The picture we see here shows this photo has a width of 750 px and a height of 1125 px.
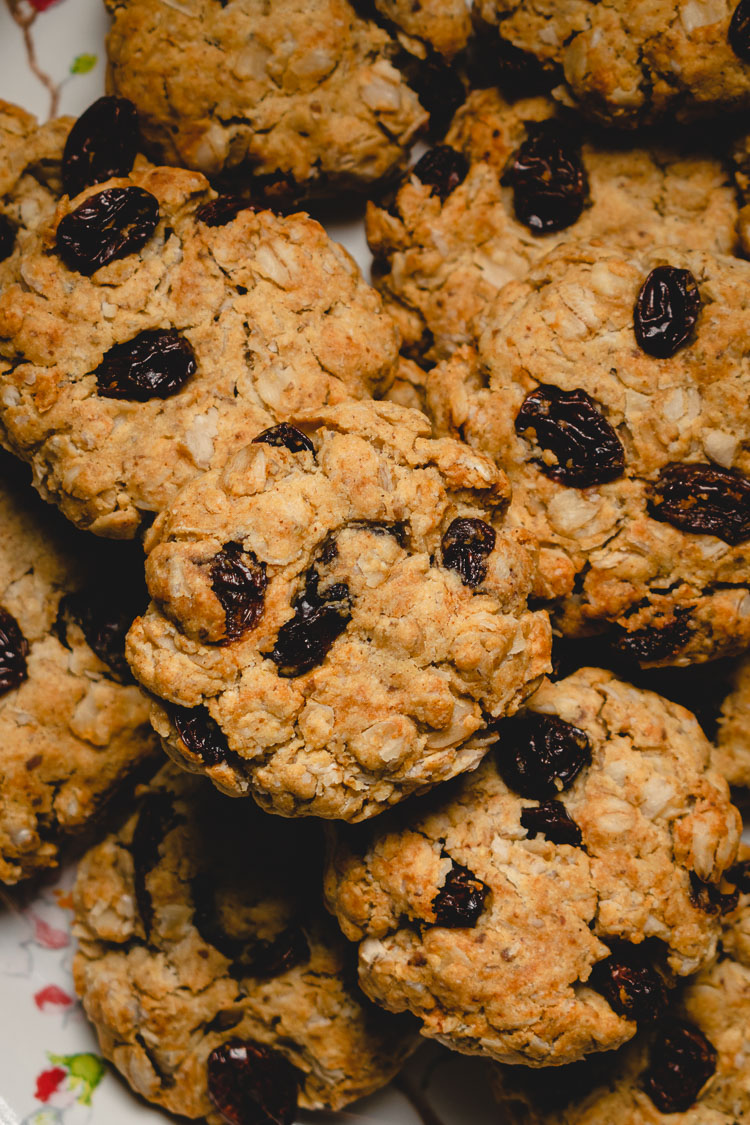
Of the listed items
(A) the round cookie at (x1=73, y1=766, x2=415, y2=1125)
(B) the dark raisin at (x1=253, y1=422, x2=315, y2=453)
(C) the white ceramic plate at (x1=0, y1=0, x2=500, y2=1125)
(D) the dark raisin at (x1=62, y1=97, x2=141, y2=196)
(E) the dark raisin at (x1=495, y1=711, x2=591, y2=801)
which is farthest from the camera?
(C) the white ceramic plate at (x1=0, y1=0, x2=500, y2=1125)

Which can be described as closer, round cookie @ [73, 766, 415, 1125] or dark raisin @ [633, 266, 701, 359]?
dark raisin @ [633, 266, 701, 359]

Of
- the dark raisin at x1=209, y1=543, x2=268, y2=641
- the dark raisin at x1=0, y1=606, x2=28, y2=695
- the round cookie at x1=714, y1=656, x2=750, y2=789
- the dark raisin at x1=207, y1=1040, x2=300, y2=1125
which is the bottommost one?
the dark raisin at x1=207, y1=1040, x2=300, y2=1125

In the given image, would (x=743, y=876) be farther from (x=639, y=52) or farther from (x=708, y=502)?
(x=639, y=52)

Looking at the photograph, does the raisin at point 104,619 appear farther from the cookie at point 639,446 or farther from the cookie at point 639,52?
the cookie at point 639,52

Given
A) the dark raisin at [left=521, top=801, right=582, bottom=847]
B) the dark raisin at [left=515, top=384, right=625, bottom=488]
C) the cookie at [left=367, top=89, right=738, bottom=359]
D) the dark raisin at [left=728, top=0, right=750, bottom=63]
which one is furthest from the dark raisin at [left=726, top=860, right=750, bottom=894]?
the dark raisin at [left=728, top=0, right=750, bottom=63]

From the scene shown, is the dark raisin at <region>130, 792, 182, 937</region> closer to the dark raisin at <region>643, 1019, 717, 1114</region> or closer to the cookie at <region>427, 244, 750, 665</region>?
the cookie at <region>427, 244, 750, 665</region>

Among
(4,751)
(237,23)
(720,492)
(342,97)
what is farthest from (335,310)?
(4,751)

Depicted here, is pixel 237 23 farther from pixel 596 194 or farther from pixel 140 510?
pixel 140 510
